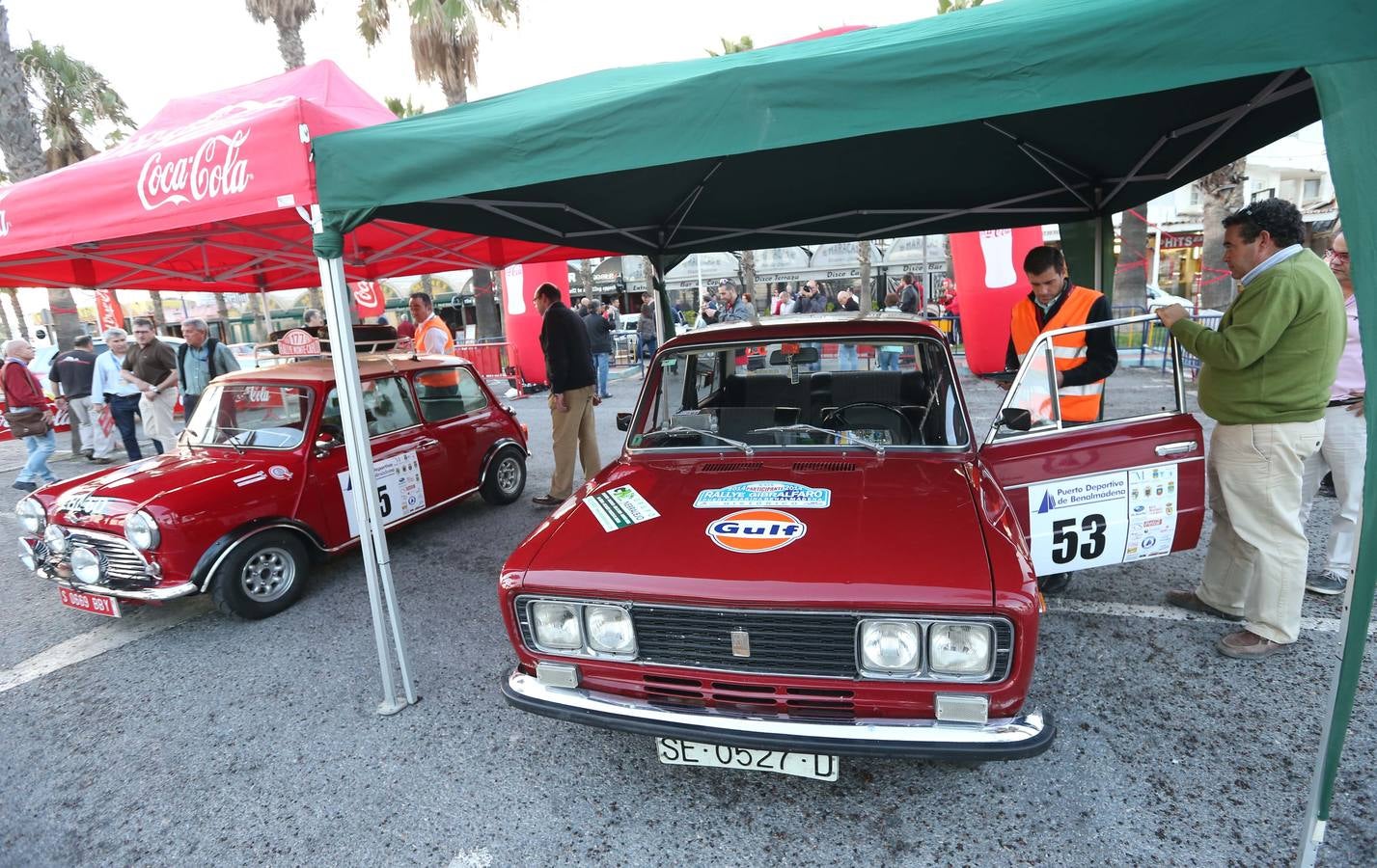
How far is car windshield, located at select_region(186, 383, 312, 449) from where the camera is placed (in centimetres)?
459

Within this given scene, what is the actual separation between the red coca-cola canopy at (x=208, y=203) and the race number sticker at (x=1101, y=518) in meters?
3.55

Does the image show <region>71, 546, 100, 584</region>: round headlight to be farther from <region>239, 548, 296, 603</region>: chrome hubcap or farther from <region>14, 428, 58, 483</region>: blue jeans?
<region>14, 428, 58, 483</region>: blue jeans

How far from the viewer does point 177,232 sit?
6293 millimetres

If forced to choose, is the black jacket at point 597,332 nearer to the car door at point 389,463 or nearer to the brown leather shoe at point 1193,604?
the car door at point 389,463

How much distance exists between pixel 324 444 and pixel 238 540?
0.84 meters

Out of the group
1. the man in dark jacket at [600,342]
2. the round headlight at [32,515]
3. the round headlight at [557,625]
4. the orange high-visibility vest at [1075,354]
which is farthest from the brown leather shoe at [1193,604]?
the man in dark jacket at [600,342]

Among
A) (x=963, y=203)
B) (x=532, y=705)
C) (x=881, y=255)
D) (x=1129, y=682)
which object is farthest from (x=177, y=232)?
Result: (x=881, y=255)

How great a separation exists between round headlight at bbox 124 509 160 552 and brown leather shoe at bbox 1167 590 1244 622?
18.8 ft

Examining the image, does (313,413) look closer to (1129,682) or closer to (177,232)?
(177,232)

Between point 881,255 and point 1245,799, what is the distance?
70.6 ft

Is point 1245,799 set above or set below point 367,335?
below

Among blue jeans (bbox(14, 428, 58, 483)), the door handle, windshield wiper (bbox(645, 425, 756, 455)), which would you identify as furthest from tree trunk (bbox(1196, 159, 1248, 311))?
blue jeans (bbox(14, 428, 58, 483))

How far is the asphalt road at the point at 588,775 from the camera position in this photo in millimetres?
2264

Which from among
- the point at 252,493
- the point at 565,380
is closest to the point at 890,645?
the point at 252,493
